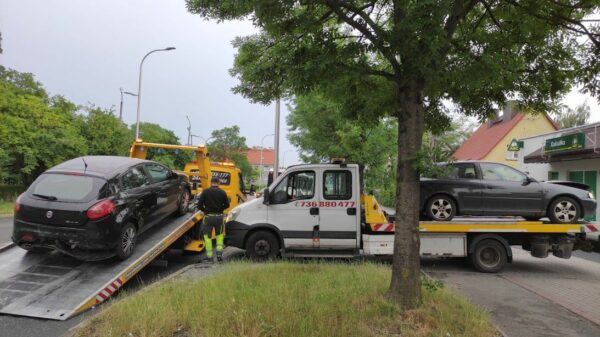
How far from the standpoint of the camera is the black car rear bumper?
667 centimetres

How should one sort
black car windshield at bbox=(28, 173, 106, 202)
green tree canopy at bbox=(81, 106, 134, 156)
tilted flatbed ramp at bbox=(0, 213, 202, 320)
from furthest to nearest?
green tree canopy at bbox=(81, 106, 134, 156)
black car windshield at bbox=(28, 173, 106, 202)
tilted flatbed ramp at bbox=(0, 213, 202, 320)

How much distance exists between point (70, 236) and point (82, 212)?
0.40m

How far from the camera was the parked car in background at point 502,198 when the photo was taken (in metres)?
9.45

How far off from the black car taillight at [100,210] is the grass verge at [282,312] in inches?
60.9

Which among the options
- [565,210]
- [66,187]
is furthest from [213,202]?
[565,210]

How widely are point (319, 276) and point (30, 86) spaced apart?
4359 cm

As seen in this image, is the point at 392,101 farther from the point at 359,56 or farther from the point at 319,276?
the point at 319,276

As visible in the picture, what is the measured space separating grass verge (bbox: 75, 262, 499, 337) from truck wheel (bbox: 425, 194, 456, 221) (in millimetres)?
3538

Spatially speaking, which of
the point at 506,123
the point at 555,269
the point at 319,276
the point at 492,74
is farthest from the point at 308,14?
the point at 506,123

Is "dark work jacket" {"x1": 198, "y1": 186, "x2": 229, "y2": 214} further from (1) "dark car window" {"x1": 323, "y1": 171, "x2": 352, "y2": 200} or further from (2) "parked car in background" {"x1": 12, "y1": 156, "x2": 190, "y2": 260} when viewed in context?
(1) "dark car window" {"x1": 323, "y1": 171, "x2": 352, "y2": 200}

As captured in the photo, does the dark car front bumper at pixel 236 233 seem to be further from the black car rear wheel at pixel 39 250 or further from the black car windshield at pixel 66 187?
the black car rear wheel at pixel 39 250

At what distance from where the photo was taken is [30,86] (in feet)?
135

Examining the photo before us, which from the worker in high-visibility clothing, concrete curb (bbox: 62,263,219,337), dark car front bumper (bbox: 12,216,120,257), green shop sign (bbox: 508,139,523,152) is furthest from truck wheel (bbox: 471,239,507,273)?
green shop sign (bbox: 508,139,523,152)

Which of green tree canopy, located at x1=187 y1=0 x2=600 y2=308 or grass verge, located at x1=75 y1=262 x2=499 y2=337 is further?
green tree canopy, located at x1=187 y1=0 x2=600 y2=308
